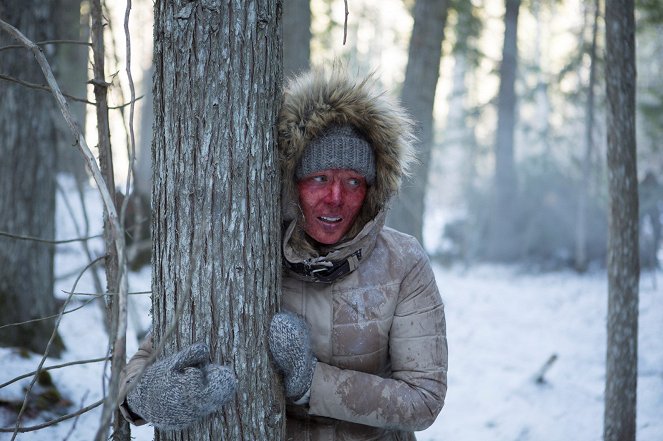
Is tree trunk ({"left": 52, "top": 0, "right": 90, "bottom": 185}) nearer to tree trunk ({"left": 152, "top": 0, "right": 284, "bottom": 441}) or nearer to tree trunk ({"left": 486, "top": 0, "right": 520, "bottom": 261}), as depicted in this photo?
tree trunk ({"left": 152, "top": 0, "right": 284, "bottom": 441})

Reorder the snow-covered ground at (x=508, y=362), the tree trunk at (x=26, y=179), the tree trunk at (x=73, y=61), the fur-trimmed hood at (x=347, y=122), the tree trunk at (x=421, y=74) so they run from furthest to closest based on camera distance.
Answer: the tree trunk at (x=73, y=61) < the tree trunk at (x=421, y=74) < the tree trunk at (x=26, y=179) < the snow-covered ground at (x=508, y=362) < the fur-trimmed hood at (x=347, y=122)

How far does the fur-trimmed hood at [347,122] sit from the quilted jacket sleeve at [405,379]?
0.37 metres

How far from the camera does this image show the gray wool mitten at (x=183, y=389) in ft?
5.74

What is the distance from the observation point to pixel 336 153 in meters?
2.21

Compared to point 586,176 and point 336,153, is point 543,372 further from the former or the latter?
point 586,176

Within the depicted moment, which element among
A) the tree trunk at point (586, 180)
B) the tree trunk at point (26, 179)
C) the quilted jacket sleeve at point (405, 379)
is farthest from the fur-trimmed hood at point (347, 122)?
the tree trunk at point (586, 180)

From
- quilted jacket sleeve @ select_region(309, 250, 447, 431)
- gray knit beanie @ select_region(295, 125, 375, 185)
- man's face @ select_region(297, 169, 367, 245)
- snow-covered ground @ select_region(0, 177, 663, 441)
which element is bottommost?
snow-covered ground @ select_region(0, 177, 663, 441)

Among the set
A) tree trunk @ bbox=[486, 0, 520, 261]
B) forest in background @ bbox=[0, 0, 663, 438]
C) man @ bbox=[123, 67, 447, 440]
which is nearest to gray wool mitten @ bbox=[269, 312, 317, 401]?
man @ bbox=[123, 67, 447, 440]

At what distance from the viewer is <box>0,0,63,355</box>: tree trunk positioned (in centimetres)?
422

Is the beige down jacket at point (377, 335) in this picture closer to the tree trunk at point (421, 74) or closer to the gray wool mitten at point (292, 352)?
the gray wool mitten at point (292, 352)

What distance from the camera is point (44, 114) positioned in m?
4.40

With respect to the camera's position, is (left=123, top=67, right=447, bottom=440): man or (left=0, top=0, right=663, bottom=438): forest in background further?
(left=0, top=0, right=663, bottom=438): forest in background

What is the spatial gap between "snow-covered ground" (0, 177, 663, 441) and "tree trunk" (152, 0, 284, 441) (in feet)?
1.86

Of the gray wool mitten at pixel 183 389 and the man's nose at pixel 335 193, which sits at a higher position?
the man's nose at pixel 335 193
